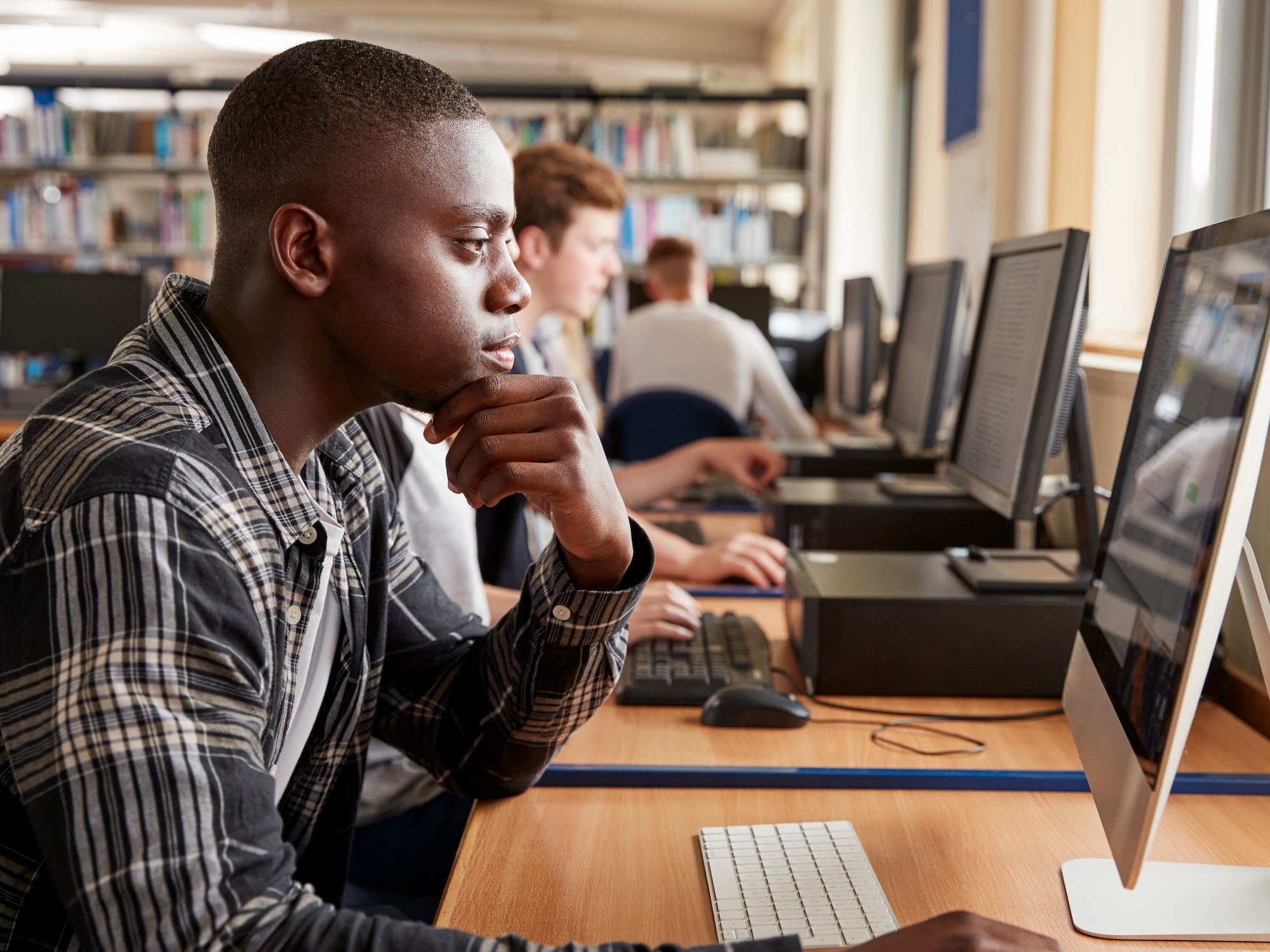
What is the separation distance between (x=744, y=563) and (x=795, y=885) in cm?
97

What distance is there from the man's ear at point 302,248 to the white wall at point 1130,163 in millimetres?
1856

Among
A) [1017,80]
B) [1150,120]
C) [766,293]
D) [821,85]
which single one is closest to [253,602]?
[1150,120]

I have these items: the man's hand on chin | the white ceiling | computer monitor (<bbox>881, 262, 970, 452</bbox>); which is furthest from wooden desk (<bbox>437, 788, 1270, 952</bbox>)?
the white ceiling

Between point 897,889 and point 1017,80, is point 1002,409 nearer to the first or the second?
point 897,889

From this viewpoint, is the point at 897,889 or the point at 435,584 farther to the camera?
Answer: the point at 435,584

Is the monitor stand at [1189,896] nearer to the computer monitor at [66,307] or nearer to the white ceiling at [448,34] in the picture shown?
the computer monitor at [66,307]

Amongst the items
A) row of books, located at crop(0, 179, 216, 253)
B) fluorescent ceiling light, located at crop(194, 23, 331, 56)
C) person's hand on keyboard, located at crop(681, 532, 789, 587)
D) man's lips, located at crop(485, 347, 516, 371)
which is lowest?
person's hand on keyboard, located at crop(681, 532, 789, 587)

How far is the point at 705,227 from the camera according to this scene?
5691 mm

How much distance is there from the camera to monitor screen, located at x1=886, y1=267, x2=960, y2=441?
2070 mm

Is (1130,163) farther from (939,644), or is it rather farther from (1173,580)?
(1173,580)

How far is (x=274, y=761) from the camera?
891mm

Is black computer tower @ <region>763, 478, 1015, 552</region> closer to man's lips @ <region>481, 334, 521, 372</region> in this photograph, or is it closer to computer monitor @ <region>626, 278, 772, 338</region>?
man's lips @ <region>481, 334, 521, 372</region>

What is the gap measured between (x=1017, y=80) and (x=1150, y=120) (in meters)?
0.53

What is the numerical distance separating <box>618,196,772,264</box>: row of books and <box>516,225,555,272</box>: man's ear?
11.0 ft
